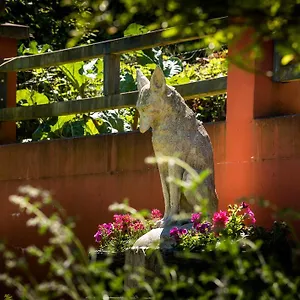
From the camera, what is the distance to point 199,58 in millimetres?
15383

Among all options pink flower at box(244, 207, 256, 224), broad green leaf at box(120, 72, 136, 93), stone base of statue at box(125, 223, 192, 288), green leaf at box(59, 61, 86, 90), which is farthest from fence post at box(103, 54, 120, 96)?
green leaf at box(59, 61, 86, 90)

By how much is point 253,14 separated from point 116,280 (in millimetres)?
1194

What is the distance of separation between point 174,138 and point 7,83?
384cm

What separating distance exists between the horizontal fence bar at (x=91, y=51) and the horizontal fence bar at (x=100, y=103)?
1.28ft

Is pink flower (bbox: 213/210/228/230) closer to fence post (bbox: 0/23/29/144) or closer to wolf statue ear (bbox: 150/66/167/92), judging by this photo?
wolf statue ear (bbox: 150/66/167/92)

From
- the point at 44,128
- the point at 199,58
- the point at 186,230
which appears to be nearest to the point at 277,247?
the point at 186,230

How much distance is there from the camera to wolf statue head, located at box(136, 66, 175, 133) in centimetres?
827

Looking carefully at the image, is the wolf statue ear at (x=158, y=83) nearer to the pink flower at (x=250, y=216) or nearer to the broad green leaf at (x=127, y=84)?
the pink flower at (x=250, y=216)

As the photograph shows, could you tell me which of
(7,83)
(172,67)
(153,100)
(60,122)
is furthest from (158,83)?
(172,67)

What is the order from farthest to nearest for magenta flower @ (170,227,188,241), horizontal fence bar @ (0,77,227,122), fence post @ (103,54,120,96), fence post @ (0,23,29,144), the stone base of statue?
fence post @ (0,23,29,144) → fence post @ (103,54,120,96) → horizontal fence bar @ (0,77,227,122) → magenta flower @ (170,227,188,241) → the stone base of statue

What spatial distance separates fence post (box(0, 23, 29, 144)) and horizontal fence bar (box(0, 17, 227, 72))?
23cm

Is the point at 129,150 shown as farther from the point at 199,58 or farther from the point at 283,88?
the point at 199,58

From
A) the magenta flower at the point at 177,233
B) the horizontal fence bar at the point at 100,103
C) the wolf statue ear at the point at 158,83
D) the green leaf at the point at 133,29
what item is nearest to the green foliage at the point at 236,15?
the magenta flower at the point at 177,233

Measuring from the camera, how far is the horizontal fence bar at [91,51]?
9789 millimetres
